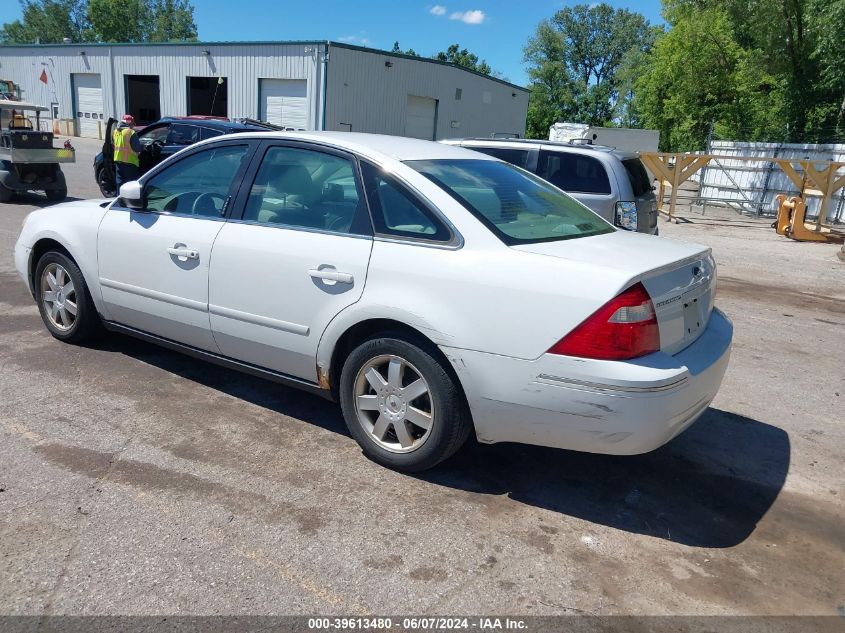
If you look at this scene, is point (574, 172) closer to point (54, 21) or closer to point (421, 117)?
point (421, 117)

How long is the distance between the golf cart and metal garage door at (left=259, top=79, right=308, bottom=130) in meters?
15.8

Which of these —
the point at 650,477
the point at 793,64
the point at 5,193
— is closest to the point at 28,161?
the point at 5,193

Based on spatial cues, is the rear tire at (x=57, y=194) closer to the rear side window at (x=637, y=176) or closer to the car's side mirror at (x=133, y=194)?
the car's side mirror at (x=133, y=194)

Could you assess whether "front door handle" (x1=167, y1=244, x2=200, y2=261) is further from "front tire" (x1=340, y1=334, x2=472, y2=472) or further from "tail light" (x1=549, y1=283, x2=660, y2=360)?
"tail light" (x1=549, y1=283, x2=660, y2=360)

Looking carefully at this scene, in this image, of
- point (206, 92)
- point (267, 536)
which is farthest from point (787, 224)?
point (206, 92)

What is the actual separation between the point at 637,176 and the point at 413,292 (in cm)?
587

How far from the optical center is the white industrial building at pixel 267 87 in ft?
90.9

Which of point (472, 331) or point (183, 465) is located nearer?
point (472, 331)

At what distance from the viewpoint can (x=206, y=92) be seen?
33.2 m

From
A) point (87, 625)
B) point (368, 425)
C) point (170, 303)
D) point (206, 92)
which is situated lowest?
point (87, 625)

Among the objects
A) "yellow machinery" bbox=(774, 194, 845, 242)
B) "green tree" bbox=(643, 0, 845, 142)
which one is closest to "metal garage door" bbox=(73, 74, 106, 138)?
"green tree" bbox=(643, 0, 845, 142)

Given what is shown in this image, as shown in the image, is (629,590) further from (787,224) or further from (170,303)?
(787,224)

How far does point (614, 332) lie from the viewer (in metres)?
2.91

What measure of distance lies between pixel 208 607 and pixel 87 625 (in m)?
0.40
